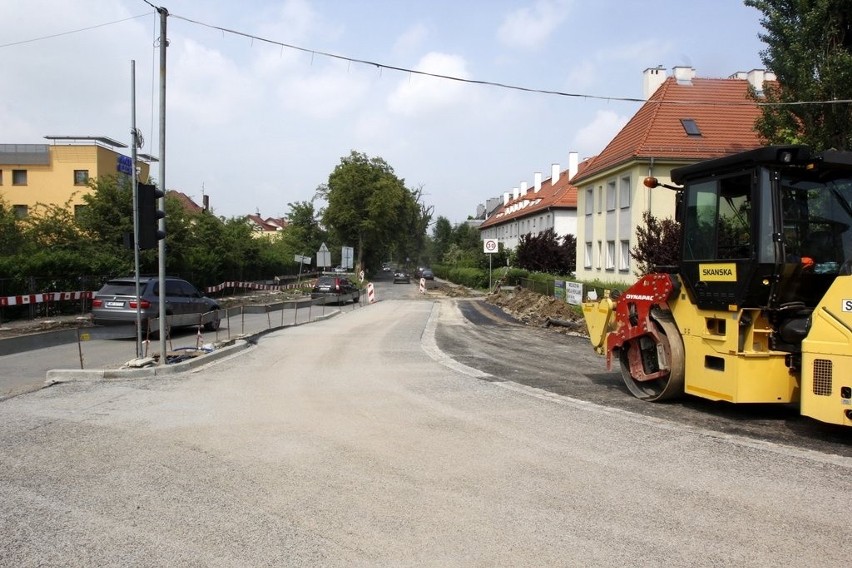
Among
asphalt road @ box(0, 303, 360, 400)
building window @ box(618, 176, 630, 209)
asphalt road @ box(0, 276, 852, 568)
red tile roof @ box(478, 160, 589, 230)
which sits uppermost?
red tile roof @ box(478, 160, 589, 230)

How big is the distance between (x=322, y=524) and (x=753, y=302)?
523 cm

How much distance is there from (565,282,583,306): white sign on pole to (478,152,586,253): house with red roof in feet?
62.8

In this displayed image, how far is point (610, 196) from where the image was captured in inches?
1410

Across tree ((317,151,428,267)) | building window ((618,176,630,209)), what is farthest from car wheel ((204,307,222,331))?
tree ((317,151,428,267))

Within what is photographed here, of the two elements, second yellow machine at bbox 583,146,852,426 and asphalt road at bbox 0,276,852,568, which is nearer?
asphalt road at bbox 0,276,852,568

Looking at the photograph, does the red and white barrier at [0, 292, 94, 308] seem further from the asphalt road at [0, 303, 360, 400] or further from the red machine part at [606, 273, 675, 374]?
the red machine part at [606, 273, 675, 374]

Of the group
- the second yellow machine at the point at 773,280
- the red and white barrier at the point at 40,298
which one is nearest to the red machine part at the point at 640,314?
the second yellow machine at the point at 773,280

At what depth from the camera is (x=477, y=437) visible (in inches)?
273

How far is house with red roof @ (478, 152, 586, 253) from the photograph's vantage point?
56.9 metres

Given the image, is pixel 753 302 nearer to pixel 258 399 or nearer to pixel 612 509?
pixel 612 509

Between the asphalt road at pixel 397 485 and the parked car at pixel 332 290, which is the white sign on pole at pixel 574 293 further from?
the parked car at pixel 332 290

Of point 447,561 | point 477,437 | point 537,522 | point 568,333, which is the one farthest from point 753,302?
point 568,333

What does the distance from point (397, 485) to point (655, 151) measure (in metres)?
29.2

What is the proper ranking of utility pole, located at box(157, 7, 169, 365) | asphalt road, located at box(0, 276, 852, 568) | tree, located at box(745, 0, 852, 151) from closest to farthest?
asphalt road, located at box(0, 276, 852, 568)
utility pole, located at box(157, 7, 169, 365)
tree, located at box(745, 0, 852, 151)
